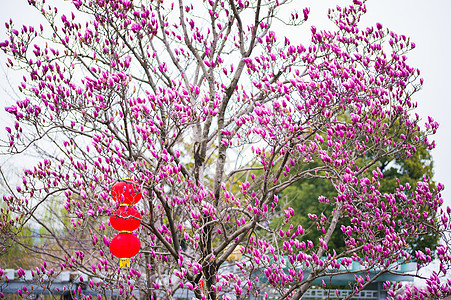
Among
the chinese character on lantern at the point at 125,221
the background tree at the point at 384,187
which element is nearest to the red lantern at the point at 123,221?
the chinese character on lantern at the point at 125,221

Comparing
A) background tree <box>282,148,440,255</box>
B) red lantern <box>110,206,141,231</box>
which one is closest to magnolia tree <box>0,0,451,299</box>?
red lantern <box>110,206,141,231</box>

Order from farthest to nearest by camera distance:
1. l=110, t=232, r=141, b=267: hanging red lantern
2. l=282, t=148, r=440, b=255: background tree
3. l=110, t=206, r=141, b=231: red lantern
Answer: l=282, t=148, r=440, b=255: background tree, l=110, t=206, r=141, b=231: red lantern, l=110, t=232, r=141, b=267: hanging red lantern

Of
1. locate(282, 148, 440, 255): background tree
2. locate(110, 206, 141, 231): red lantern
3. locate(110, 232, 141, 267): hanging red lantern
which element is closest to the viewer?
locate(110, 232, 141, 267): hanging red lantern

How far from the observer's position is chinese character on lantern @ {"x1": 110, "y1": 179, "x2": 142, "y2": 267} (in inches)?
131

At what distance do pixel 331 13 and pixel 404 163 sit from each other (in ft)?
36.6

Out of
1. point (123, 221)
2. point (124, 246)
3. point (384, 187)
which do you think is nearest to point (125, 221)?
point (123, 221)

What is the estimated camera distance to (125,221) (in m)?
3.45

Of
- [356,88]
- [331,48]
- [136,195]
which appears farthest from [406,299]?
[136,195]

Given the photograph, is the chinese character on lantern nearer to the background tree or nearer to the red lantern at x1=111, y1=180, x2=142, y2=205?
the red lantern at x1=111, y1=180, x2=142, y2=205

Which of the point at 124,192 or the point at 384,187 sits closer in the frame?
the point at 124,192

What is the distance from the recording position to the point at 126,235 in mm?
3389

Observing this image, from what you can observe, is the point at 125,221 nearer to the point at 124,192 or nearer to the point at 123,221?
the point at 123,221

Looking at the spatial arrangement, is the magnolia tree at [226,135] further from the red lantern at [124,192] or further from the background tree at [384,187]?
the background tree at [384,187]

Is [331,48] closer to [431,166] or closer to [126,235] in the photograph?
[126,235]
